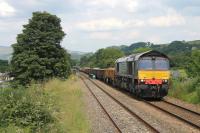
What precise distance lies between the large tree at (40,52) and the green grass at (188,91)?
9973 mm

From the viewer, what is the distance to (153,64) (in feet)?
98.1

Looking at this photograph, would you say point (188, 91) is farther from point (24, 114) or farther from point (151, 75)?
point (24, 114)

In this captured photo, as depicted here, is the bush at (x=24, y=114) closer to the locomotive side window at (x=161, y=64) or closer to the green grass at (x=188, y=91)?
the green grass at (x=188, y=91)

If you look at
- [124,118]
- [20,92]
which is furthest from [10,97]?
[124,118]

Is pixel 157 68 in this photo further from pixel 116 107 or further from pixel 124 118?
pixel 124 118

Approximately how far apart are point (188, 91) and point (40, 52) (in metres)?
12.9

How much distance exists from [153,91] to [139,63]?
2095 mm

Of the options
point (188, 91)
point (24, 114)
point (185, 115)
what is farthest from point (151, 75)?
point (24, 114)

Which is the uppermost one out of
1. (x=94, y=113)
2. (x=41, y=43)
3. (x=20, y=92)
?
(x=41, y=43)

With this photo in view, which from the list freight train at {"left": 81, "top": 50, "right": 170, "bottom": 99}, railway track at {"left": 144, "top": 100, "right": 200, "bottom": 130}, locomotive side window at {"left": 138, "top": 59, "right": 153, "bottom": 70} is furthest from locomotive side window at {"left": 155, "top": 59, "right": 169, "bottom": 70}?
railway track at {"left": 144, "top": 100, "right": 200, "bottom": 130}

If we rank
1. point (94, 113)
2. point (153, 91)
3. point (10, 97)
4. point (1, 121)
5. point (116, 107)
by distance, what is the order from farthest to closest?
point (153, 91) → point (116, 107) → point (94, 113) → point (10, 97) → point (1, 121)

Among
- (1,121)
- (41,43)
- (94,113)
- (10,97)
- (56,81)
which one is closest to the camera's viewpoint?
(1,121)

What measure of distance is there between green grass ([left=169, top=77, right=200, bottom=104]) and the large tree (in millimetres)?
9973

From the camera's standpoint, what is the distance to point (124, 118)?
65.5 feet
